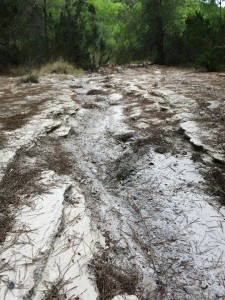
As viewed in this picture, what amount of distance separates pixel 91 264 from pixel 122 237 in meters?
0.45

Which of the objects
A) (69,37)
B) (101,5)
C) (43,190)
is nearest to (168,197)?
(43,190)

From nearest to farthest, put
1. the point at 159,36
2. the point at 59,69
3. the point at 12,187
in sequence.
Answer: the point at 12,187
the point at 59,69
the point at 159,36

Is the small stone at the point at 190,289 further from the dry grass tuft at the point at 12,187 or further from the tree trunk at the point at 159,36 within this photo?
the tree trunk at the point at 159,36

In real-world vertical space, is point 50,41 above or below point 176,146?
above

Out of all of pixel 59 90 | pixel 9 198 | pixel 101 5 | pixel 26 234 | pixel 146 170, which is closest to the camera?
pixel 26 234

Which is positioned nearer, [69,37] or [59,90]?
[59,90]

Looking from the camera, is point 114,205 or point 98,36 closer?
point 114,205

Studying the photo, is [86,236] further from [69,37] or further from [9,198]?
[69,37]

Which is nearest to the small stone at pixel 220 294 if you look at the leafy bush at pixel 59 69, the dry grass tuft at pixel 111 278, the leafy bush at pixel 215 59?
the dry grass tuft at pixel 111 278

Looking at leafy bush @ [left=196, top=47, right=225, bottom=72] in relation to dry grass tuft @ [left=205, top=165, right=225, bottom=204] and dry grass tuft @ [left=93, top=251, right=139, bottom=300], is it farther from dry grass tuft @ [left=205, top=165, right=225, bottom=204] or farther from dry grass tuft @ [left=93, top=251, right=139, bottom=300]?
dry grass tuft @ [left=93, top=251, right=139, bottom=300]

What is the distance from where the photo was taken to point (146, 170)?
3.54m

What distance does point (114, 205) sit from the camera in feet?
9.98

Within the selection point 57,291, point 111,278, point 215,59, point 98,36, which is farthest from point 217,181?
point 98,36

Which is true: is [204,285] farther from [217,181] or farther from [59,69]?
[59,69]
